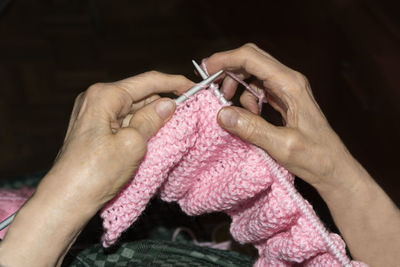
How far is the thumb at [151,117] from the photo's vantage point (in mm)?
856

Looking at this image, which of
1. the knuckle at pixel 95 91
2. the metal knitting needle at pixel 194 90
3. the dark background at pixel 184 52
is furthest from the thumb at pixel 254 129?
the dark background at pixel 184 52

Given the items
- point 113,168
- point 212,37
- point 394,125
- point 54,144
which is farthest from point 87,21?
point 113,168

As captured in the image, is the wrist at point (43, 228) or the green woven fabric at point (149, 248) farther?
the green woven fabric at point (149, 248)

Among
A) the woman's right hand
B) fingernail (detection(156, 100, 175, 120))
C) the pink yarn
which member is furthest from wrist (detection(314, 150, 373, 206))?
the pink yarn

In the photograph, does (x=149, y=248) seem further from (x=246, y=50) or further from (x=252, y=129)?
(x=246, y=50)

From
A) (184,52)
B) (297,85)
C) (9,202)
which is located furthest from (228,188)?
(184,52)

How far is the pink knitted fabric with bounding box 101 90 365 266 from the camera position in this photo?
86 cm

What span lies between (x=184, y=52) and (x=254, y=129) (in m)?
1.83

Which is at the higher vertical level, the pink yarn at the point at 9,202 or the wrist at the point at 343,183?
→ the wrist at the point at 343,183

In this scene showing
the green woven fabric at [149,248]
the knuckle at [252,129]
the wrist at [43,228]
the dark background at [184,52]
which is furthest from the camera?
the dark background at [184,52]

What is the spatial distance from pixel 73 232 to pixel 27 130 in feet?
5.19

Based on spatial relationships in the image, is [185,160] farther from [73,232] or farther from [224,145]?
[73,232]

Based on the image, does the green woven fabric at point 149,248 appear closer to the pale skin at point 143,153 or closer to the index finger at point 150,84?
the pale skin at point 143,153

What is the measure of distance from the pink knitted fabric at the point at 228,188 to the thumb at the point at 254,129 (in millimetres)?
46
